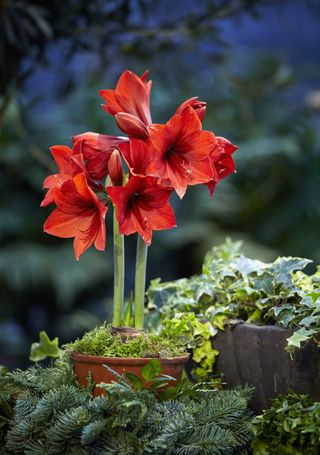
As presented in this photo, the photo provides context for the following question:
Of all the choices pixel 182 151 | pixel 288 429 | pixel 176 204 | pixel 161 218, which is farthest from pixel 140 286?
pixel 176 204

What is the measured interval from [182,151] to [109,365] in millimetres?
385

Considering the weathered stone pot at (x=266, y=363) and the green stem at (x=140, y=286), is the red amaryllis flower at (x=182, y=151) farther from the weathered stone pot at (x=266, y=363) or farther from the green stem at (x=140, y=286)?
the weathered stone pot at (x=266, y=363)

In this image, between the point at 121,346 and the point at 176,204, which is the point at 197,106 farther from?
the point at 176,204

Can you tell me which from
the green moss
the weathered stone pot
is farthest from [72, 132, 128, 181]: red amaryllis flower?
the weathered stone pot

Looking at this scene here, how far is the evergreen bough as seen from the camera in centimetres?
102

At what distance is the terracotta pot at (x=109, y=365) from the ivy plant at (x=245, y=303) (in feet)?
0.41

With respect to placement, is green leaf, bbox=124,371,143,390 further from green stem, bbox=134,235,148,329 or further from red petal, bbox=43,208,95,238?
red petal, bbox=43,208,95,238

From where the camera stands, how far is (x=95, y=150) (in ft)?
4.01

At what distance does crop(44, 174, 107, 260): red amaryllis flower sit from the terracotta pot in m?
0.18

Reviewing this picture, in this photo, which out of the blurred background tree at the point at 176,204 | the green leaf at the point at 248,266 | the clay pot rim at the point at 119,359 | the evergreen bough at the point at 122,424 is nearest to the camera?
the evergreen bough at the point at 122,424

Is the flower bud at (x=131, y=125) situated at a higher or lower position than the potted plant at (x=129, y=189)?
higher

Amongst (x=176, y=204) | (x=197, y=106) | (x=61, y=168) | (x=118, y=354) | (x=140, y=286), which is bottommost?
(x=118, y=354)

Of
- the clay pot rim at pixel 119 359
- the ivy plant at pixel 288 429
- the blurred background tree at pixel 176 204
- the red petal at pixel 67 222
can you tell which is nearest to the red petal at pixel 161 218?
the red petal at pixel 67 222

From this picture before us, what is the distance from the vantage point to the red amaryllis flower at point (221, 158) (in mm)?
1253
